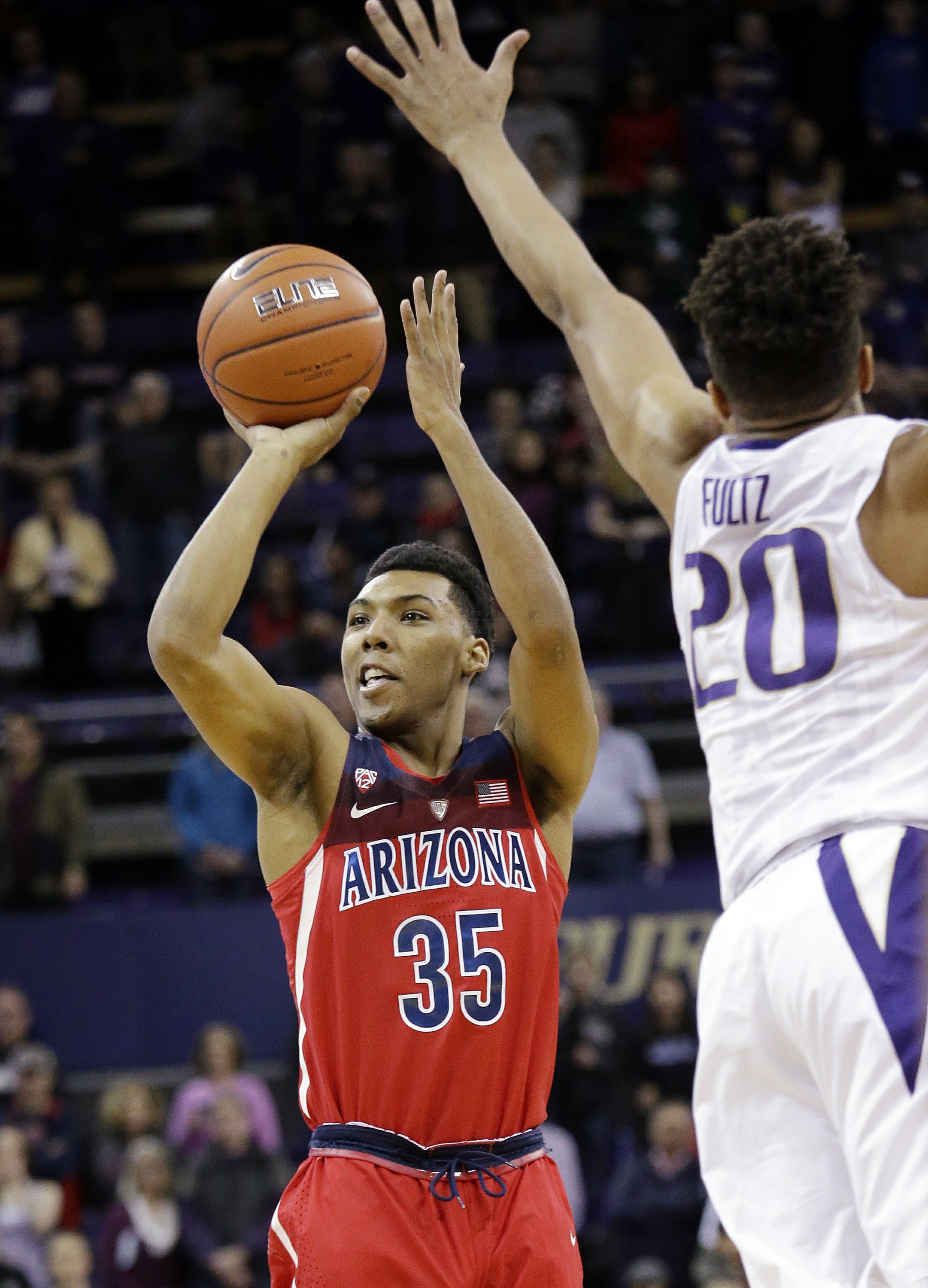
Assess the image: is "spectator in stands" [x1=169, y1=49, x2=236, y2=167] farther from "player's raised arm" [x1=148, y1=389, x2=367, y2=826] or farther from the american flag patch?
the american flag patch

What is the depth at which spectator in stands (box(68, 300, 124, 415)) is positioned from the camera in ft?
42.8

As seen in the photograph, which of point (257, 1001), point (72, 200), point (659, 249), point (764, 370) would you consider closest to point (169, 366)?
point (72, 200)

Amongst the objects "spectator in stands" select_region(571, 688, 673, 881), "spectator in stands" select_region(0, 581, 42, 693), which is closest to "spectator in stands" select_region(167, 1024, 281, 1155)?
"spectator in stands" select_region(571, 688, 673, 881)

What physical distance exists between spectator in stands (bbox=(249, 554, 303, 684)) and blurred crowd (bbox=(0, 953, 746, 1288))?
A: 2.36 m

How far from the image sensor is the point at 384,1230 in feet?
11.3

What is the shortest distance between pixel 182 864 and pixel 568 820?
279 inches

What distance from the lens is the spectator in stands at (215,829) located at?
1027 centimetres

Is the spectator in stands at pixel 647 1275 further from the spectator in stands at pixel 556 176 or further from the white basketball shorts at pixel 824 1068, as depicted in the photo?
the spectator in stands at pixel 556 176

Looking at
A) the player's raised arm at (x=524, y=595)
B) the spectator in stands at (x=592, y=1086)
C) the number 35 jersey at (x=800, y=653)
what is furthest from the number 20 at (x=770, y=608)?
the spectator in stands at (x=592, y=1086)

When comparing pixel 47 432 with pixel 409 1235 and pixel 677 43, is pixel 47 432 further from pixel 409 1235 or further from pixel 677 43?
pixel 409 1235

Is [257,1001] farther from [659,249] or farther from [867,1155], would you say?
[867,1155]

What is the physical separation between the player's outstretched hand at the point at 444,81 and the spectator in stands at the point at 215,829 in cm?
666

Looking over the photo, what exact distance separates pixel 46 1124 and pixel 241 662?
674 cm

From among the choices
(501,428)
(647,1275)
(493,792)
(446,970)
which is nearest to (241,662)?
(493,792)
